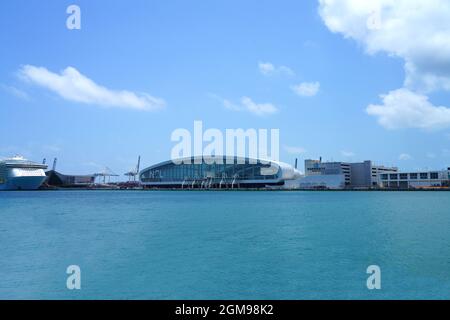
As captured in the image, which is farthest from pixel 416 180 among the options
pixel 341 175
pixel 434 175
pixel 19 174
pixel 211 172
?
pixel 19 174

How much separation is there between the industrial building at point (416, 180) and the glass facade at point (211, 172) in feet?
87.8

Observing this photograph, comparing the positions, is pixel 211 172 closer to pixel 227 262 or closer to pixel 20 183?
pixel 20 183

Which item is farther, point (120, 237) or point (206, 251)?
point (120, 237)

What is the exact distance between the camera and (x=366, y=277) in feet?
34.2

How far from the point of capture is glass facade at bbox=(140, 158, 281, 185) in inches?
4158

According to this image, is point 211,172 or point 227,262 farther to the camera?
point 211,172

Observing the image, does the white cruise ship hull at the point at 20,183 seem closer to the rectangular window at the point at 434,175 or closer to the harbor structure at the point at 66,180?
the harbor structure at the point at 66,180

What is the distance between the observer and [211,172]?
111438mm

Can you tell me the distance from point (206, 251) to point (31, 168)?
103 meters

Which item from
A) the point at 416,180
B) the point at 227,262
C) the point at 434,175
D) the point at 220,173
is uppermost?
the point at 220,173

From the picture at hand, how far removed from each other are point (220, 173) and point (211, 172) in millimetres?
2713

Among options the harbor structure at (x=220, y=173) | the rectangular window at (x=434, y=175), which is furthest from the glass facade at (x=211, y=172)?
the rectangular window at (x=434, y=175)
